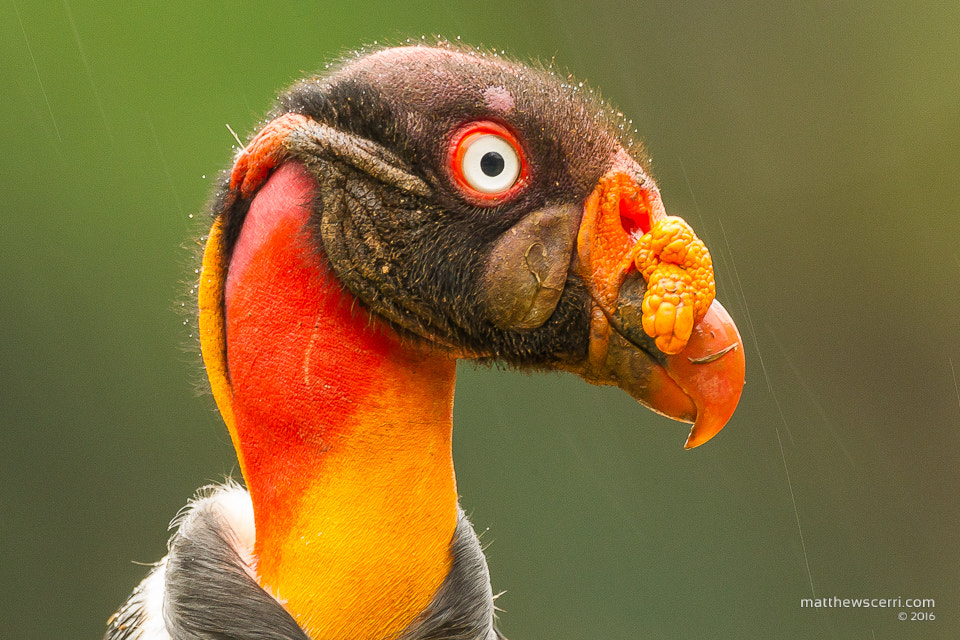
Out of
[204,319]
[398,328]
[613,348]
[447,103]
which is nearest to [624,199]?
[613,348]

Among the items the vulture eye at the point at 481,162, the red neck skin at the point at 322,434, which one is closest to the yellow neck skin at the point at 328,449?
the red neck skin at the point at 322,434

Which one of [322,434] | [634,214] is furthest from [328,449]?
[634,214]

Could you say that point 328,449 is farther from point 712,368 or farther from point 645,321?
point 712,368

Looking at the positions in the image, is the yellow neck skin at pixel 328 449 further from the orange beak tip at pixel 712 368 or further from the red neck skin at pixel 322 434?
the orange beak tip at pixel 712 368

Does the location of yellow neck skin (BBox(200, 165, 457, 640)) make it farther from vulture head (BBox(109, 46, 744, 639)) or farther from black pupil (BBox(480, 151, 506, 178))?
black pupil (BBox(480, 151, 506, 178))

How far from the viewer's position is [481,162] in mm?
1709

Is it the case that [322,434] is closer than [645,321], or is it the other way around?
[645,321]

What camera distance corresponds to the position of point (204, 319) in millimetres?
1916

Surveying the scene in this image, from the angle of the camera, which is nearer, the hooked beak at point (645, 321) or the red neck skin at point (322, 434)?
the hooked beak at point (645, 321)

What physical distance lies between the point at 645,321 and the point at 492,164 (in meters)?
0.45

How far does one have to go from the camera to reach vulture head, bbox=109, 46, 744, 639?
1.71 metres

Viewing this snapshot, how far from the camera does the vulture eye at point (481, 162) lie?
1710 mm

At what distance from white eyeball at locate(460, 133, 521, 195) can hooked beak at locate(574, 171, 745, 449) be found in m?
0.20

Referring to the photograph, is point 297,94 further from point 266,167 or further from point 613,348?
point 613,348
